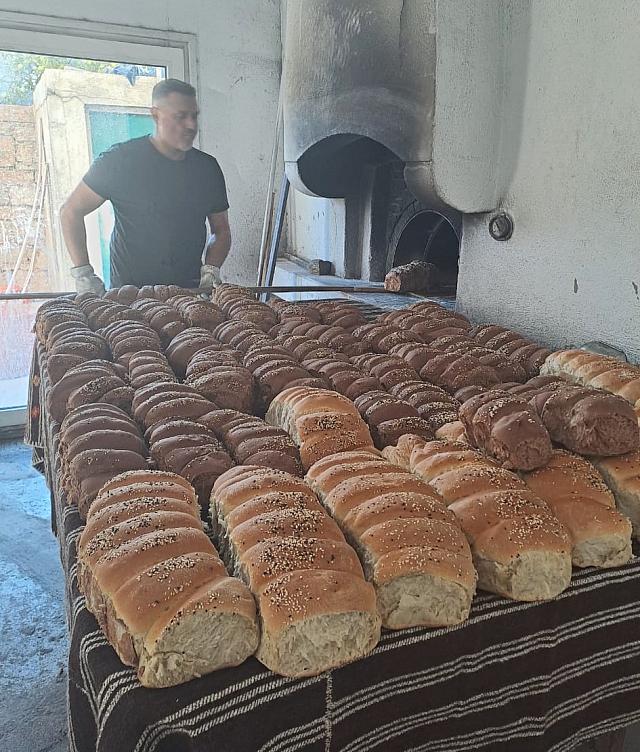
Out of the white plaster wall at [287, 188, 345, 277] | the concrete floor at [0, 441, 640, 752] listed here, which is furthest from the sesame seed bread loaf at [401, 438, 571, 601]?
the white plaster wall at [287, 188, 345, 277]

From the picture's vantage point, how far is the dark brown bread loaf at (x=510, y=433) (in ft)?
5.56

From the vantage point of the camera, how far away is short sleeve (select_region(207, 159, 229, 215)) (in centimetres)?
523

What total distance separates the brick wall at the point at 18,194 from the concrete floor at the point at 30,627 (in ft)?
7.92

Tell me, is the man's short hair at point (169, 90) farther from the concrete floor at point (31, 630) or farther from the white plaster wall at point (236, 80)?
the concrete floor at point (31, 630)

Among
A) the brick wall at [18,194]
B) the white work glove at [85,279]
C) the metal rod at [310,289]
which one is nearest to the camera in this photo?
the metal rod at [310,289]

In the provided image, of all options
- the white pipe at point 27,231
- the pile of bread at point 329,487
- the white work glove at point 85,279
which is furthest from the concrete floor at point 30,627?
the white pipe at point 27,231

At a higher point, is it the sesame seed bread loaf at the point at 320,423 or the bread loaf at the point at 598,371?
the bread loaf at the point at 598,371

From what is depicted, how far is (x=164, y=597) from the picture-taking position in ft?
3.95

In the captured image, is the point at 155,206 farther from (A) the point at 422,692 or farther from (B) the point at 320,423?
(A) the point at 422,692

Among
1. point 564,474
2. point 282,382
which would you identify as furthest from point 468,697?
point 282,382

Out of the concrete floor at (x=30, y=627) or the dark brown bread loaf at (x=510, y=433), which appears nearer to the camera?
the dark brown bread loaf at (x=510, y=433)

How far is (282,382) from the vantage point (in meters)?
2.45

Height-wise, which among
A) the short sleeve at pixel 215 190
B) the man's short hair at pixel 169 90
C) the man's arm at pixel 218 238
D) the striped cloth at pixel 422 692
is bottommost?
the striped cloth at pixel 422 692

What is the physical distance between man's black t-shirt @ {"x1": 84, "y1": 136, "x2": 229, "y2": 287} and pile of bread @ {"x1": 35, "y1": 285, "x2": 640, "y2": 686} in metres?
2.49
